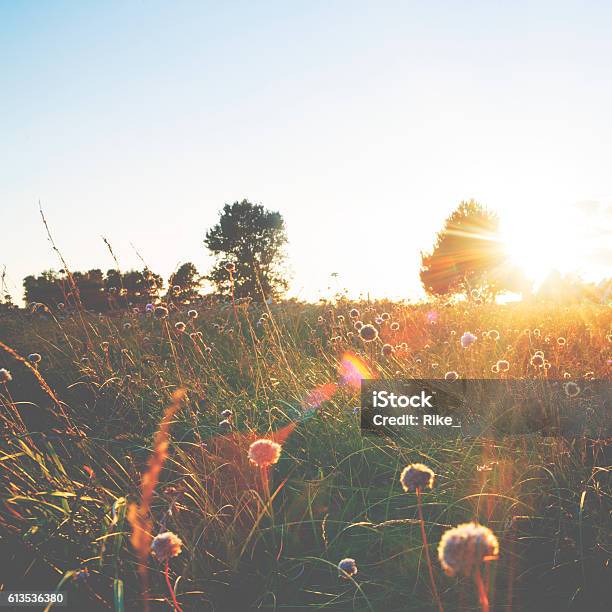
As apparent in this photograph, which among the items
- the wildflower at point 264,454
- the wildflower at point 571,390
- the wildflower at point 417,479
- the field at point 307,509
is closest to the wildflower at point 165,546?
the field at point 307,509

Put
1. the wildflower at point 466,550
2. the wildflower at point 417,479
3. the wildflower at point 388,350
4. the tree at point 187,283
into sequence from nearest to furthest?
1. the wildflower at point 466,550
2. the wildflower at point 417,479
3. the wildflower at point 388,350
4. the tree at point 187,283

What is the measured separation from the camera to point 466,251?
40.5m

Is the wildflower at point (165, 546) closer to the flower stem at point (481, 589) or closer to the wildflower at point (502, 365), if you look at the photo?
the flower stem at point (481, 589)

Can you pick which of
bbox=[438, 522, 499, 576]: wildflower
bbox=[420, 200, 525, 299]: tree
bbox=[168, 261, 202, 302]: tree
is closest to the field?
bbox=[438, 522, 499, 576]: wildflower

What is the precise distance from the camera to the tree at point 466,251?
127 ft

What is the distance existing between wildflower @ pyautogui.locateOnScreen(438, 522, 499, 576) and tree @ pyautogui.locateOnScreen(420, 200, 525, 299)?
39.2m

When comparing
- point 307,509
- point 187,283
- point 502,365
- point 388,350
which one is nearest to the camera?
point 307,509

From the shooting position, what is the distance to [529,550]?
1876 mm

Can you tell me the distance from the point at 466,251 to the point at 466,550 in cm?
4229

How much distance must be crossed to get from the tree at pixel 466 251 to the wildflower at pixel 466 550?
39.2 m

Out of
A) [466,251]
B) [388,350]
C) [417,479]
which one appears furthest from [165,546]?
[466,251]

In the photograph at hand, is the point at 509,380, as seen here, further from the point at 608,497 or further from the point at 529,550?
the point at 529,550

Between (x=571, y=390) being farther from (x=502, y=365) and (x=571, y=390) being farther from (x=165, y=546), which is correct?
(x=165, y=546)

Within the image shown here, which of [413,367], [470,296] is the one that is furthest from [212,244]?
[413,367]
